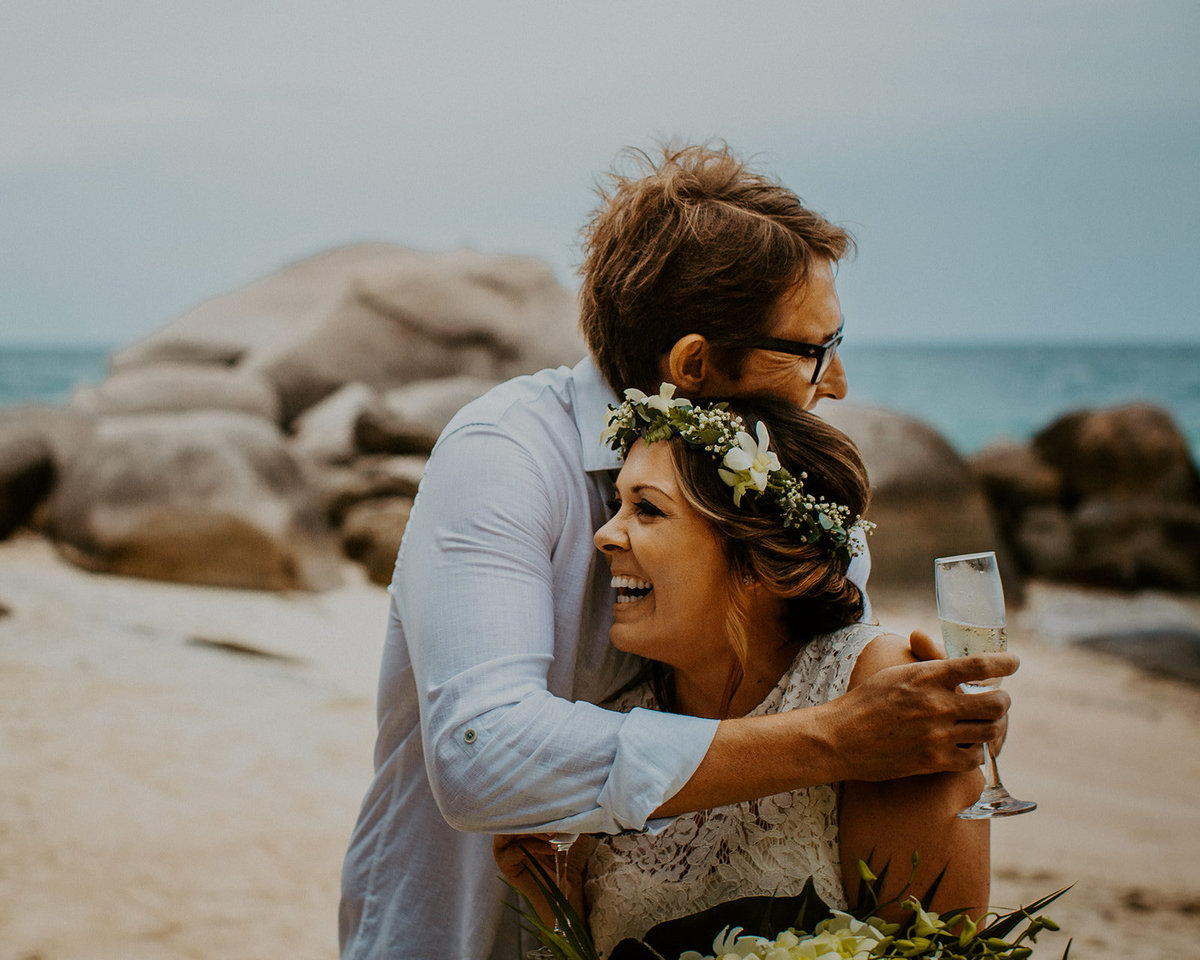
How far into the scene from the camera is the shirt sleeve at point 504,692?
161 cm

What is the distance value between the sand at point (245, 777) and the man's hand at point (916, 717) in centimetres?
334

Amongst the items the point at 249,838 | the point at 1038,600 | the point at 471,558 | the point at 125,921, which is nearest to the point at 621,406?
the point at 471,558

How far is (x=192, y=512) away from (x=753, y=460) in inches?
316

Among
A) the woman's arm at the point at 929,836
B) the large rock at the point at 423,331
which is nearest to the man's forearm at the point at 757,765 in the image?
the woman's arm at the point at 929,836

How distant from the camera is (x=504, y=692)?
1662 mm

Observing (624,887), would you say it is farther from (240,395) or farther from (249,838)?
(240,395)

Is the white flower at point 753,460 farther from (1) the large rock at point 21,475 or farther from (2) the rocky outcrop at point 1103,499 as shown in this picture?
(2) the rocky outcrop at point 1103,499

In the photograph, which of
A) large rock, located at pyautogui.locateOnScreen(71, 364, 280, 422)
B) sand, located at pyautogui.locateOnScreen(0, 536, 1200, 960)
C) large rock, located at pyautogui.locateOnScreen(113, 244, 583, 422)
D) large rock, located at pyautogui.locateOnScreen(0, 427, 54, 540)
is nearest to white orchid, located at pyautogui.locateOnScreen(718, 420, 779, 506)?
sand, located at pyautogui.locateOnScreen(0, 536, 1200, 960)

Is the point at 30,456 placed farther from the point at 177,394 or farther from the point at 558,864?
the point at 558,864

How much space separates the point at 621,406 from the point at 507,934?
100cm

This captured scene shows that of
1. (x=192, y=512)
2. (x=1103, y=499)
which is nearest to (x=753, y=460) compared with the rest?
(x=192, y=512)

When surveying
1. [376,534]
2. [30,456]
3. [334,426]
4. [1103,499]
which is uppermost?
[30,456]

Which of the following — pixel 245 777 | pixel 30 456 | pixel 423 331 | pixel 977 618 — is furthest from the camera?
pixel 423 331

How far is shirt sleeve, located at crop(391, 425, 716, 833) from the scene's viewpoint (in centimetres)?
161
